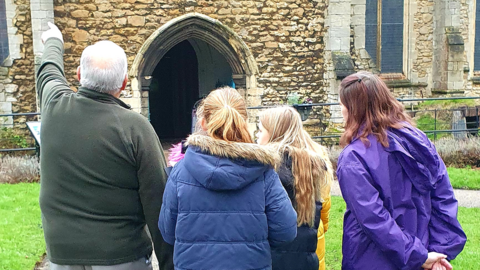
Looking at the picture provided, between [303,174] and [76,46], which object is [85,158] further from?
[76,46]

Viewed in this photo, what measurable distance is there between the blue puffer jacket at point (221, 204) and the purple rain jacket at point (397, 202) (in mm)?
452

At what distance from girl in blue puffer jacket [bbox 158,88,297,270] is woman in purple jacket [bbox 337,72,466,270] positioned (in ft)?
1.45

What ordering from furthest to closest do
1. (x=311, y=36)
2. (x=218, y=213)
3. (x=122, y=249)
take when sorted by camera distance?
1. (x=311, y=36)
2. (x=122, y=249)
3. (x=218, y=213)

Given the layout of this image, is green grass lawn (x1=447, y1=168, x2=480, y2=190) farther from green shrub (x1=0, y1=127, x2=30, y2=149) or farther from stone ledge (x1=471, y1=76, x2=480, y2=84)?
green shrub (x1=0, y1=127, x2=30, y2=149)

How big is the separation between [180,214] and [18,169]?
6.73 meters

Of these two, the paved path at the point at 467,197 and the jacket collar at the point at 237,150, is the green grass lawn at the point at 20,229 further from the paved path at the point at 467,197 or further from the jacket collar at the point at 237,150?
the paved path at the point at 467,197

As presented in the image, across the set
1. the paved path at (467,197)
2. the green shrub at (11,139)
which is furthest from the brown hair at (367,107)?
the green shrub at (11,139)

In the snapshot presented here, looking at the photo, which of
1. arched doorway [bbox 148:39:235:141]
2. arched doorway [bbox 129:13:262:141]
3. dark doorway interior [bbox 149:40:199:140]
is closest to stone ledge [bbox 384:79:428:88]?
arched doorway [bbox 129:13:262:141]

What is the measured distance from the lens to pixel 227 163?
7.12 feet

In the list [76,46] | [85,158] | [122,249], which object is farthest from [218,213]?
[76,46]

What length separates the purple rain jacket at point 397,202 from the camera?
94.4 inches

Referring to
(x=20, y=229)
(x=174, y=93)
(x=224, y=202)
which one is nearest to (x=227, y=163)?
(x=224, y=202)

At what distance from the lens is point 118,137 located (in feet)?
7.59

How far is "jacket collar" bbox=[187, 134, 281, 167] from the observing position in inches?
85.7
